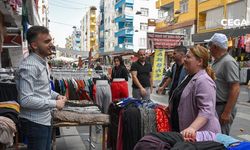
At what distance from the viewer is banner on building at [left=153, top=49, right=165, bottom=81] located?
58.2ft

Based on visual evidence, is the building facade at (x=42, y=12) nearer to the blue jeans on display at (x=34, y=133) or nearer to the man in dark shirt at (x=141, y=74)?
the man in dark shirt at (x=141, y=74)

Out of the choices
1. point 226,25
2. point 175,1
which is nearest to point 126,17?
point 175,1

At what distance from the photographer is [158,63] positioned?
59.9ft

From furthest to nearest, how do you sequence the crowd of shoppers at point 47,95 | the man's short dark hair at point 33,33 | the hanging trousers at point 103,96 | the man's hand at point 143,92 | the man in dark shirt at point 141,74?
the man in dark shirt at point 141,74 < the man's hand at point 143,92 < the hanging trousers at point 103,96 < the man's short dark hair at point 33,33 < the crowd of shoppers at point 47,95

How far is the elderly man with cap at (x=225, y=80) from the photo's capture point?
3795 mm

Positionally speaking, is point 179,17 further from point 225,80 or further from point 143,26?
point 225,80

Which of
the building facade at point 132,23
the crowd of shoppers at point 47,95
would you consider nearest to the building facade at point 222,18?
the crowd of shoppers at point 47,95

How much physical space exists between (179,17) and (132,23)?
2795cm

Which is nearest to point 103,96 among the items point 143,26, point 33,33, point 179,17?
point 33,33

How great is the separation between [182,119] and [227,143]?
1.05m

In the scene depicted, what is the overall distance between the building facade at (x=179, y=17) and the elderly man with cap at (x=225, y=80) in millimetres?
28898

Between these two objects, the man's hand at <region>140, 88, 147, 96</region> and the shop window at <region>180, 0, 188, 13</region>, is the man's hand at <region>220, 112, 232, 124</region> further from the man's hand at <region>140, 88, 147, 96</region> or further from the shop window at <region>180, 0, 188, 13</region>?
the shop window at <region>180, 0, 188, 13</region>

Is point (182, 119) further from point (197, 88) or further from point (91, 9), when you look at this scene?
point (91, 9)

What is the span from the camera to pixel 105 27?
8294 cm
